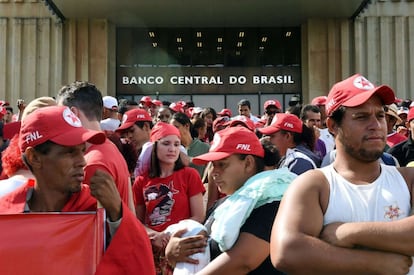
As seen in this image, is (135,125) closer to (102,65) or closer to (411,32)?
(102,65)

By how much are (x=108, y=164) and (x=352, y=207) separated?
1.44m

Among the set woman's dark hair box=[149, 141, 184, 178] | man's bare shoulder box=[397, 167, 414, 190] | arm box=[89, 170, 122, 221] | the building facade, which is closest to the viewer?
arm box=[89, 170, 122, 221]

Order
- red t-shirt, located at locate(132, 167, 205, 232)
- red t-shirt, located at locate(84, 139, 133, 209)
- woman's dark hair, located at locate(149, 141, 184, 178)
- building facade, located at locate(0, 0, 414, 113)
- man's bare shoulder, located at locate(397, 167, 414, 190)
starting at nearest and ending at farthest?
man's bare shoulder, located at locate(397, 167, 414, 190) < red t-shirt, located at locate(84, 139, 133, 209) < red t-shirt, located at locate(132, 167, 205, 232) < woman's dark hair, located at locate(149, 141, 184, 178) < building facade, located at locate(0, 0, 414, 113)

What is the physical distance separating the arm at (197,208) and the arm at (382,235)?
3.05m

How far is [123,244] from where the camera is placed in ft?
9.68

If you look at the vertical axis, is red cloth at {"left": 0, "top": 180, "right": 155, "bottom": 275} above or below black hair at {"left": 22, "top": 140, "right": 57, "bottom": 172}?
below

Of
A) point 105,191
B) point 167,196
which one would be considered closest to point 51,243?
point 105,191

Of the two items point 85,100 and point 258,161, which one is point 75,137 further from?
point 258,161

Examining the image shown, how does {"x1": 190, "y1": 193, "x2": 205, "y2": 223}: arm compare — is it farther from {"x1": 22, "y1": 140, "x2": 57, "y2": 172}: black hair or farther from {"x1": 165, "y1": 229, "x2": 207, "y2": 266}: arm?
{"x1": 22, "y1": 140, "x2": 57, "y2": 172}: black hair

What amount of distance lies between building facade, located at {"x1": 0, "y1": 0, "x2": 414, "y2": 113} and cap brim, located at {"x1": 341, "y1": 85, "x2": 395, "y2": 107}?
1948 cm

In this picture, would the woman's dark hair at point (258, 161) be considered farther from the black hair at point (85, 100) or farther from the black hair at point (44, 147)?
the black hair at point (44, 147)

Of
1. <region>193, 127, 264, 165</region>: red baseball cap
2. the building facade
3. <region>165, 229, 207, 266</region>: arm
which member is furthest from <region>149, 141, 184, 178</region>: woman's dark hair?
the building facade

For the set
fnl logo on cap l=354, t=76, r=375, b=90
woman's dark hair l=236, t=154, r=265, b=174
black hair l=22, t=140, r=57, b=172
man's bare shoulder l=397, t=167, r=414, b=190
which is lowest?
man's bare shoulder l=397, t=167, r=414, b=190

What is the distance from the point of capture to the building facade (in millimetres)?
22406
